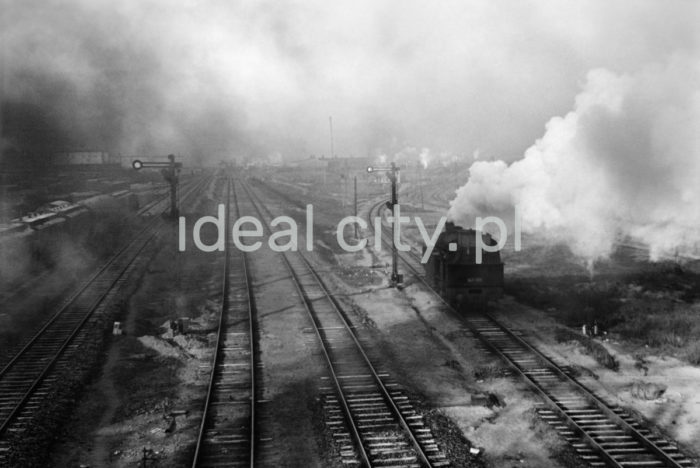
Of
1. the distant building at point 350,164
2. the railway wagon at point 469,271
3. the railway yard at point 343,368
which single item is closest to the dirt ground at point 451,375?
the railway yard at point 343,368

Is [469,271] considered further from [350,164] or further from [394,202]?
[350,164]

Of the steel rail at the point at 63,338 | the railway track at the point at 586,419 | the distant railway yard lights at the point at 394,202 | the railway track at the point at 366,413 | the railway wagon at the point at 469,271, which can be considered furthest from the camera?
the distant railway yard lights at the point at 394,202

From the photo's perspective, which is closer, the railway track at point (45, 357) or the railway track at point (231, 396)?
the railway track at point (231, 396)

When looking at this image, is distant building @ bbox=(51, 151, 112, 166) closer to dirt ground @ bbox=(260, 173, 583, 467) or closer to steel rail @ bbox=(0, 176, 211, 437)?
steel rail @ bbox=(0, 176, 211, 437)

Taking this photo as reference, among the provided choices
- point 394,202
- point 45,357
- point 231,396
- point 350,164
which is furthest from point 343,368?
point 350,164

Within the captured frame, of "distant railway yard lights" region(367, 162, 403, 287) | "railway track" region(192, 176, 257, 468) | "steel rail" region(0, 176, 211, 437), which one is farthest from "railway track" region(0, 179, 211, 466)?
"distant railway yard lights" region(367, 162, 403, 287)

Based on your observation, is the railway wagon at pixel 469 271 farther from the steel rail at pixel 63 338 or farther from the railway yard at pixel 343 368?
the steel rail at pixel 63 338
